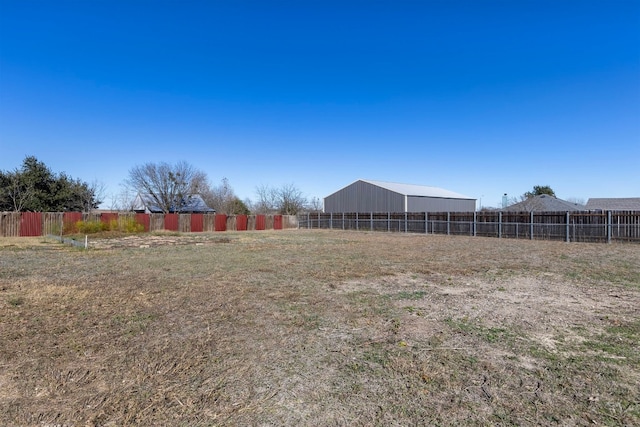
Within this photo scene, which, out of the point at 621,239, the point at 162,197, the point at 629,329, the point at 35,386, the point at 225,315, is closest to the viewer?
the point at 35,386

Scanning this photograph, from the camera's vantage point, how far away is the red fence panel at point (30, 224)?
2123 cm

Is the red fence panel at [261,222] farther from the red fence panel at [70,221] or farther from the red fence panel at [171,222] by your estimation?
the red fence panel at [70,221]

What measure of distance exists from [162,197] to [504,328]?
41.5 meters

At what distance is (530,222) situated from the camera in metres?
19.2

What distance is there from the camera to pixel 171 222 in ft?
89.4

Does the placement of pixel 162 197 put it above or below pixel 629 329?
above

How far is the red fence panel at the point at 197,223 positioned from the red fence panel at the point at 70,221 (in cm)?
784

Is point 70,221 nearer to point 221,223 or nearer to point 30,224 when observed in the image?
point 30,224

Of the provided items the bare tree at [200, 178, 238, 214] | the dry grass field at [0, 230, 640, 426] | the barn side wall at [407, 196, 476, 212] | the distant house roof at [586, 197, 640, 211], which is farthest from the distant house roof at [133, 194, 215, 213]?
the distant house roof at [586, 197, 640, 211]

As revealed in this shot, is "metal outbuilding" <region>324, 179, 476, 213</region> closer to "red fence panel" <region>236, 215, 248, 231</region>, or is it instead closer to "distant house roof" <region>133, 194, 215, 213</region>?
"red fence panel" <region>236, 215, 248, 231</region>

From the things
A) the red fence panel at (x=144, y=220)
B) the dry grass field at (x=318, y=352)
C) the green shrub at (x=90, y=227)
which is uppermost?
the red fence panel at (x=144, y=220)

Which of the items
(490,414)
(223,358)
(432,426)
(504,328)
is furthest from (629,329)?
(223,358)

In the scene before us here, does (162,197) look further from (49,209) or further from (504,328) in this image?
(504,328)

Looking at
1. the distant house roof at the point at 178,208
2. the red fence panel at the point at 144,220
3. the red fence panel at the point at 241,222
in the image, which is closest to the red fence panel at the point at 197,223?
the red fence panel at the point at 241,222
